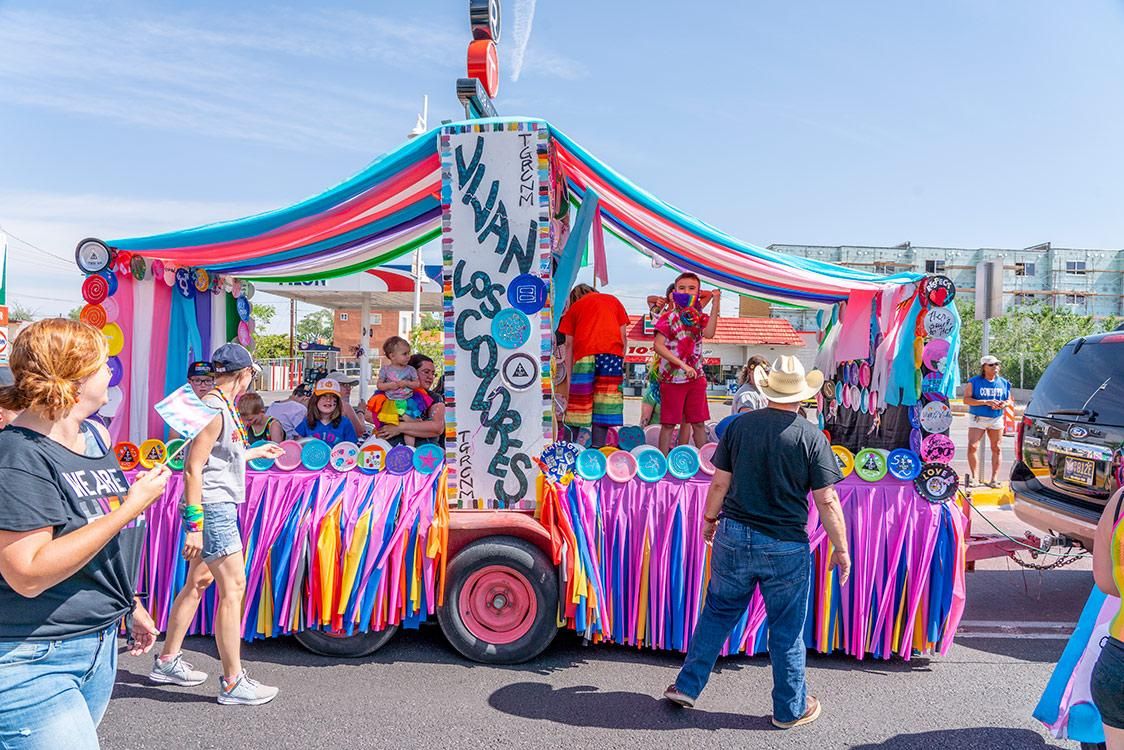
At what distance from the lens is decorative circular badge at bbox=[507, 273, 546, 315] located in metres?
4.08

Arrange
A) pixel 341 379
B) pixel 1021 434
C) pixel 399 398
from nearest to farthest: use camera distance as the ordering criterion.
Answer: pixel 399 398 → pixel 1021 434 → pixel 341 379

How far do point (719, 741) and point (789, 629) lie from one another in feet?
1.85

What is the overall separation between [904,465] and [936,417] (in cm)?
31

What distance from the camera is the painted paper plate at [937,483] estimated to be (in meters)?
4.02

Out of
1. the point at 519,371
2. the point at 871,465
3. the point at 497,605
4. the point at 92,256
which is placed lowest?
the point at 497,605

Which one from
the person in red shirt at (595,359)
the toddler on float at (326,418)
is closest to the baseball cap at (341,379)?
the toddler on float at (326,418)

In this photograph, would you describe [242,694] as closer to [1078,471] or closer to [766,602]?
[766,602]

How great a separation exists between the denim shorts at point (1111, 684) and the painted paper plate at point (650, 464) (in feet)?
7.03

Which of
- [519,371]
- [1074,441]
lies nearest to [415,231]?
[519,371]

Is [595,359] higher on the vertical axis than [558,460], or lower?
higher

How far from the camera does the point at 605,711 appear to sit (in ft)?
11.5

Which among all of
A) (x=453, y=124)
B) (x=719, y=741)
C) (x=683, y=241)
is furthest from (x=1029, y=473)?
(x=453, y=124)

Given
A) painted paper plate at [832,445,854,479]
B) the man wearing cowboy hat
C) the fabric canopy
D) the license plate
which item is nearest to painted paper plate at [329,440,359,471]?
the fabric canopy

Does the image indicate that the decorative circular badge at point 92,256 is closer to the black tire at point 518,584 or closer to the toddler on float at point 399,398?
the toddler on float at point 399,398
